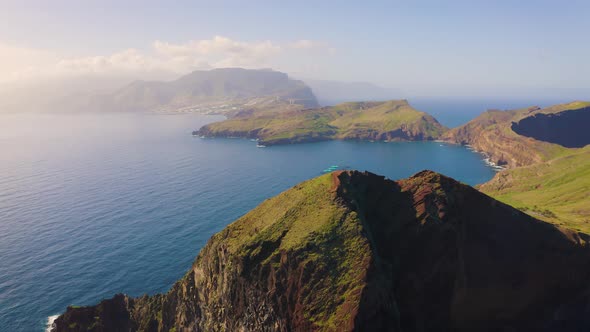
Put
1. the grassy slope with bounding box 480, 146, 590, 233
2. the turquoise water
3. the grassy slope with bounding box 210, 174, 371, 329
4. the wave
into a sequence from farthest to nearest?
1. the grassy slope with bounding box 480, 146, 590, 233
2. the turquoise water
3. the wave
4. the grassy slope with bounding box 210, 174, 371, 329

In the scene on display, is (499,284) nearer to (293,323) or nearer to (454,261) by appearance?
(454,261)

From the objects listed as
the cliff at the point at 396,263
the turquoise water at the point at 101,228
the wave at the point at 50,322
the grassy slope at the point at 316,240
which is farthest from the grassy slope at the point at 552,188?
the wave at the point at 50,322

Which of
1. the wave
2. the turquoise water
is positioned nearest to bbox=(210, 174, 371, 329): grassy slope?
the wave

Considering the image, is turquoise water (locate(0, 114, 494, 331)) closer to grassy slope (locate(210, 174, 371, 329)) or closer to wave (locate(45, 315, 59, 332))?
wave (locate(45, 315, 59, 332))

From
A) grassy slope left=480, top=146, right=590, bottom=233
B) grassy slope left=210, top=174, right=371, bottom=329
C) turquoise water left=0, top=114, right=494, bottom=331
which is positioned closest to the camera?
grassy slope left=210, top=174, right=371, bottom=329

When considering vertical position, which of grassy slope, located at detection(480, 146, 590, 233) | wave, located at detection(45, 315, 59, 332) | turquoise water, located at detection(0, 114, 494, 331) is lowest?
wave, located at detection(45, 315, 59, 332)

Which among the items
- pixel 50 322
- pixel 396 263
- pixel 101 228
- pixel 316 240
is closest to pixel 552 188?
pixel 396 263

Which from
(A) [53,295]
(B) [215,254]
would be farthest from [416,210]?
(A) [53,295]

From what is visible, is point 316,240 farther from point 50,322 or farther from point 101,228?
point 101,228
